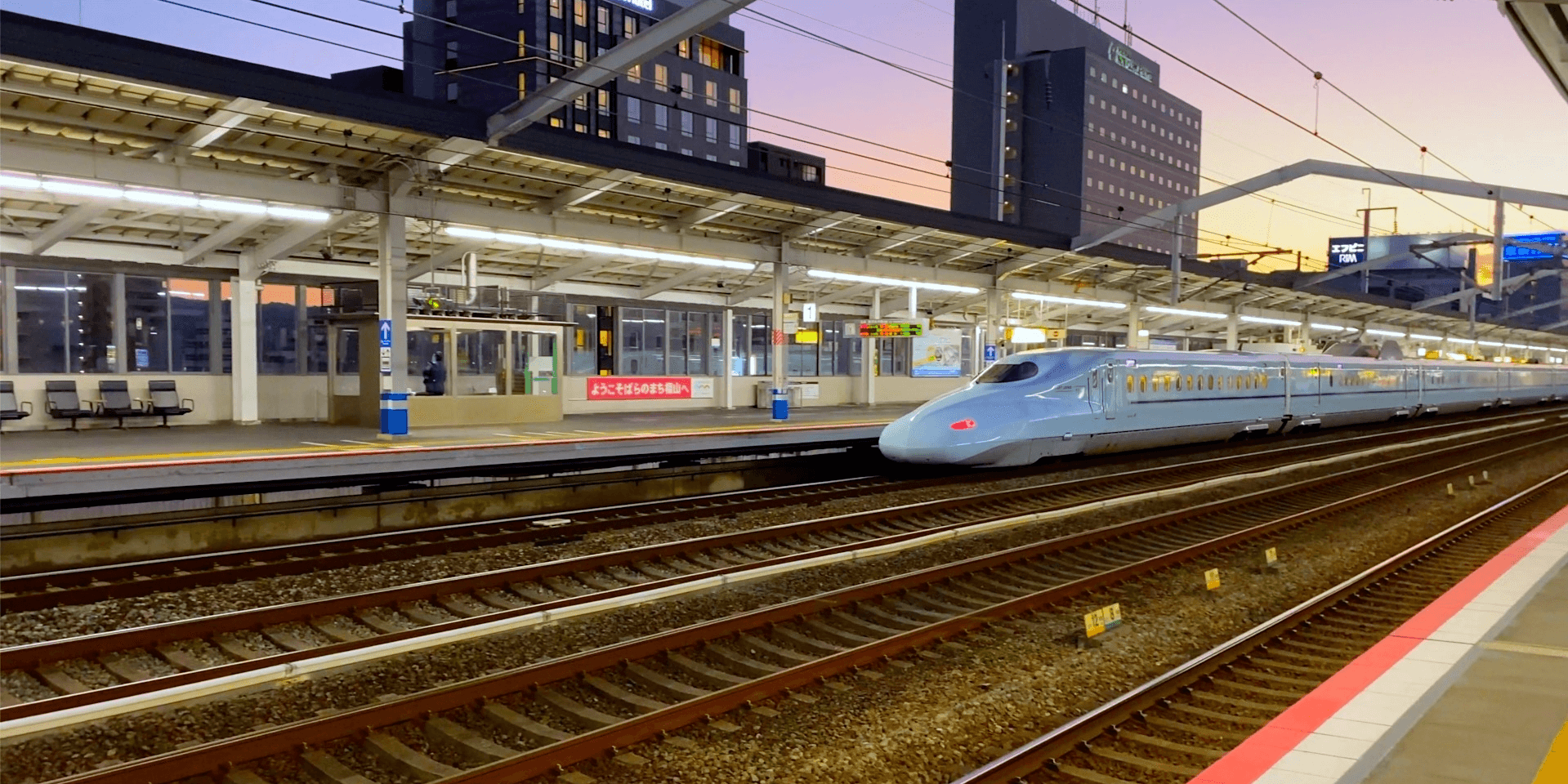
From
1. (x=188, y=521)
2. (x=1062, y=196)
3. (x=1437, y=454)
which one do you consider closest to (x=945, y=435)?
(x=188, y=521)

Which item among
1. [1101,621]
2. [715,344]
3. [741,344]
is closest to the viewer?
[1101,621]

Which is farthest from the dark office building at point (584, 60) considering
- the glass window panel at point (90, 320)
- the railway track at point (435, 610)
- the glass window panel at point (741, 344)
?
the railway track at point (435, 610)

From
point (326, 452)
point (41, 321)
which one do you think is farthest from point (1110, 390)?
point (41, 321)

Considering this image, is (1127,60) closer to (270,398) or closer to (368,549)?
(270,398)

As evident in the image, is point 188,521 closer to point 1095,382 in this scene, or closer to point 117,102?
point 117,102

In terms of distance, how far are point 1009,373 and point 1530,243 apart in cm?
2643

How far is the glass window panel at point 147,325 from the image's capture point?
21531mm

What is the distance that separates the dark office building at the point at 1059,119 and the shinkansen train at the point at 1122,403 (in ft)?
244

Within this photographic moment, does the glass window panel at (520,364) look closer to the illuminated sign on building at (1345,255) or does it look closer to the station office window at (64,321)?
the station office window at (64,321)

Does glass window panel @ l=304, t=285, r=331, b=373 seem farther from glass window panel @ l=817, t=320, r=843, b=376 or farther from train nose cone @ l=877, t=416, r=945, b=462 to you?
glass window panel @ l=817, t=320, r=843, b=376

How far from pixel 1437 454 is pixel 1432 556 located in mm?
14807

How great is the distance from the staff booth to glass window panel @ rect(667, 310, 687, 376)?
795 centimetres

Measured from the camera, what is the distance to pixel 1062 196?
11662 centimetres

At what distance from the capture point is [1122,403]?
62.7 feet
